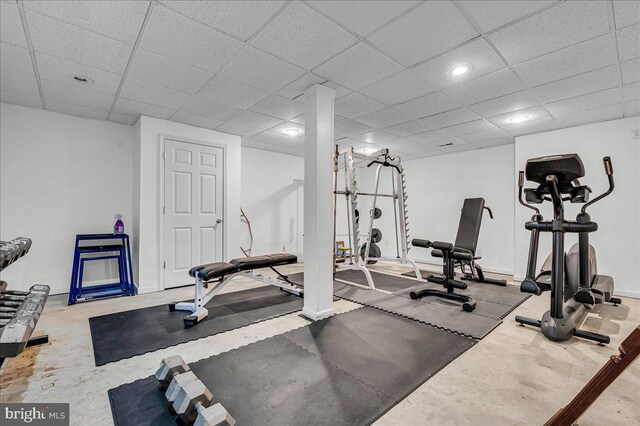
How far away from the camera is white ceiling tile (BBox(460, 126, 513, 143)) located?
15.8ft

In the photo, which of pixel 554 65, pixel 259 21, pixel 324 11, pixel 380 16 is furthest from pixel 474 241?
pixel 259 21

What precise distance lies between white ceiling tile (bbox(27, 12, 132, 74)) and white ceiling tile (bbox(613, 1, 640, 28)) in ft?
12.6

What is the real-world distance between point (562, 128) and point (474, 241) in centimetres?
256

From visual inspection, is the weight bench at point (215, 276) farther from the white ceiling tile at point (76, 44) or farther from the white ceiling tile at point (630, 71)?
the white ceiling tile at point (630, 71)

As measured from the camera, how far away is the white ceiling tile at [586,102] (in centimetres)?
334

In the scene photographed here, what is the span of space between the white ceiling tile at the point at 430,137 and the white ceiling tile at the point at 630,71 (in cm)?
222

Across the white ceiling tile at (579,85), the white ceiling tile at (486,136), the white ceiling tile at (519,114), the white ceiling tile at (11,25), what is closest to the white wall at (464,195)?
the white ceiling tile at (486,136)

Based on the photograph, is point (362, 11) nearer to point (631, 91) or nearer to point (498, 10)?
point (498, 10)

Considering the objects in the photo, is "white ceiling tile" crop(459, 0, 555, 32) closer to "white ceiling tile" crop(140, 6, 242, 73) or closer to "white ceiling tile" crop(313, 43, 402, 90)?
"white ceiling tile" crop(313, 43, 402, 90)

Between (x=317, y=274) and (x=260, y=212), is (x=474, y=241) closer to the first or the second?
(x=317, y=274)

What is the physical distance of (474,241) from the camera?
411cm

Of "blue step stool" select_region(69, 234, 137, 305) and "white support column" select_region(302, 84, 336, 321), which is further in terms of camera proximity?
"blue step stool" select_region(69, 234, 137, 305)

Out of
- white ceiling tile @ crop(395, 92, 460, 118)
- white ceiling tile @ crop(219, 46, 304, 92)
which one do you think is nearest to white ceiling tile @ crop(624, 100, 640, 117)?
white ceiling tile @ crop(395, 92, 460, 118)

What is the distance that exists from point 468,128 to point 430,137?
2.28 feet
